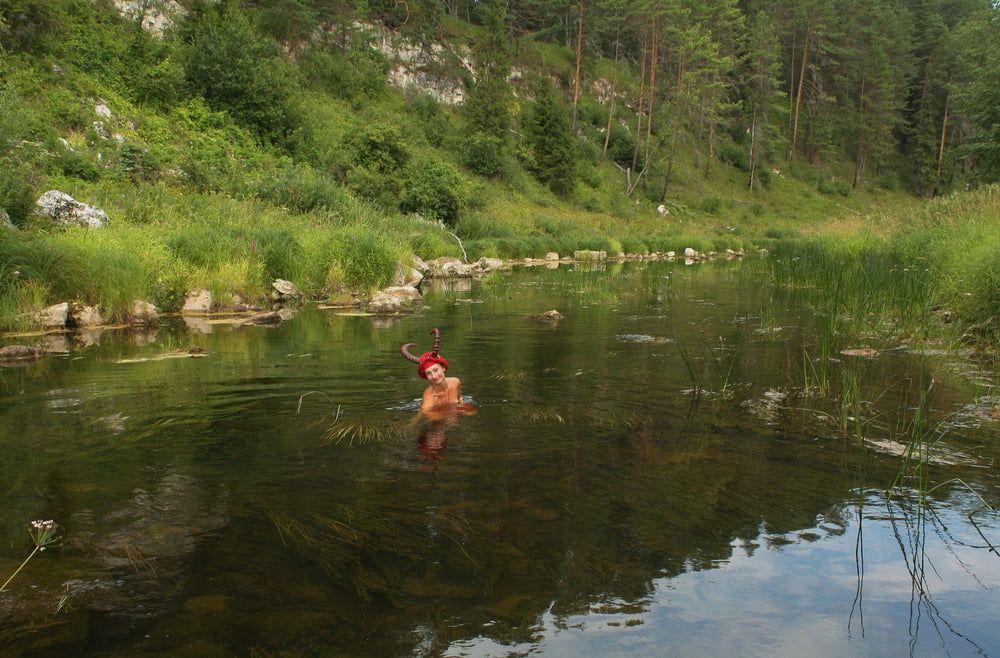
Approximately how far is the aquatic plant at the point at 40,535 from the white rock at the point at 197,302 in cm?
965

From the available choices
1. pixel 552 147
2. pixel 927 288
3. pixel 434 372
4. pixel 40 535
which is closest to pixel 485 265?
pixel 927 288

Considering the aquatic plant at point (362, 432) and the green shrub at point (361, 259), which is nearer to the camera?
the aquatic plant at point (362, 432)

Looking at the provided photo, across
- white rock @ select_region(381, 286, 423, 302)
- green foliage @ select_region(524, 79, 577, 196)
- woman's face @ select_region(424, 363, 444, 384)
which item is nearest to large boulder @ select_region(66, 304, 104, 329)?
white rock @ select_region(381, 286, 423, 302)

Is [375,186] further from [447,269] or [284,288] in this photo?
[284,288]

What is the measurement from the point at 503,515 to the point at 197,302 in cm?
1060

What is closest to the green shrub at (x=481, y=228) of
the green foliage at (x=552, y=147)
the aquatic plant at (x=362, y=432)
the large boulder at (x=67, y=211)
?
the green foliage at (x=552, y=147)

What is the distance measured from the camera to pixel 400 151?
27188mm

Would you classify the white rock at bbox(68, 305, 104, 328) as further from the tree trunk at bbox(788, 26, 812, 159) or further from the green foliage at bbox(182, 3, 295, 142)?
the tree trunk at bbox(788, 26, 812, 159)

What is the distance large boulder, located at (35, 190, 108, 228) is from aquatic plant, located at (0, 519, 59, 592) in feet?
36.2

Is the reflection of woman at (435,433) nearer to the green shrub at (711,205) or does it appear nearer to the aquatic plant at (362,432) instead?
the aquatic plant at (362,432)

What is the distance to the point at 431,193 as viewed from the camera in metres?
25.6

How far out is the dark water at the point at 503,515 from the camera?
2.85 metres

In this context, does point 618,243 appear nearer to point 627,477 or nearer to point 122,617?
point 627,477

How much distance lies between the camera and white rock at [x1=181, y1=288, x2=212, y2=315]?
12789mm
